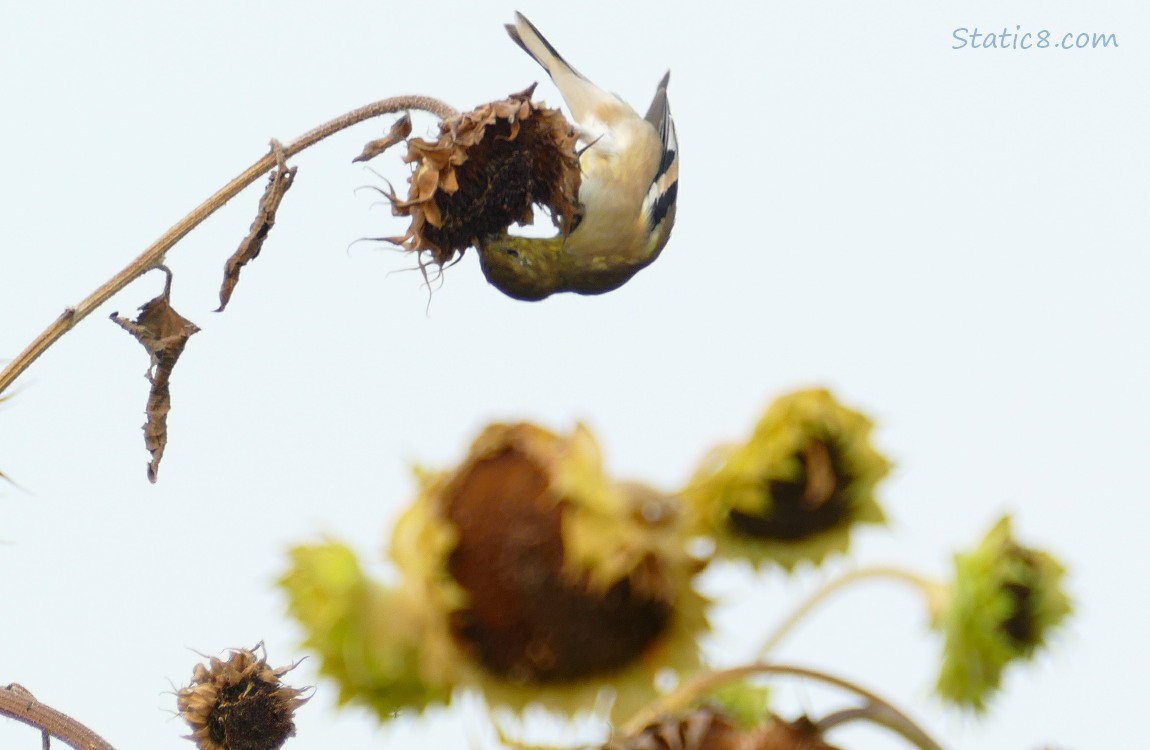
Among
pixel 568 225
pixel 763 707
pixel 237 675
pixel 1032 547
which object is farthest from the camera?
pixel 568 225

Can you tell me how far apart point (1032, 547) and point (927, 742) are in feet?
0.35

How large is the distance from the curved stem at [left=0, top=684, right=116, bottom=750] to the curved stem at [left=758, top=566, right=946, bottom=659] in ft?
1.98

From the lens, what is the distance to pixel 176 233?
130 cm

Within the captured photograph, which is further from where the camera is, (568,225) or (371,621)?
(568,225)

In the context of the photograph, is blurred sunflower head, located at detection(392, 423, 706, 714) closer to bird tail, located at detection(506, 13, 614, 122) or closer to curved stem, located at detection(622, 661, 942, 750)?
curved stem, located at detection(622, 661, 942, 750)

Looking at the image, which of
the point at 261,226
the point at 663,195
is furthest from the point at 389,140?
the point at 663,195

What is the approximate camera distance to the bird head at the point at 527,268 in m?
1.44

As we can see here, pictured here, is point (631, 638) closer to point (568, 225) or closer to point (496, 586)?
point (496, 586)

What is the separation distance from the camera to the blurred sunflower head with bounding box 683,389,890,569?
690mm

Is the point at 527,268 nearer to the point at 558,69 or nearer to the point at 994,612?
the point at 558,69

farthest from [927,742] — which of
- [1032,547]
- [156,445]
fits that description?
[156,445]

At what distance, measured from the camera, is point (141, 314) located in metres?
1.29

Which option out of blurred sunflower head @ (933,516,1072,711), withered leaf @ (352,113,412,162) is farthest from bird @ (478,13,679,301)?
blurred sunflower head @ (933,516,1072,711)

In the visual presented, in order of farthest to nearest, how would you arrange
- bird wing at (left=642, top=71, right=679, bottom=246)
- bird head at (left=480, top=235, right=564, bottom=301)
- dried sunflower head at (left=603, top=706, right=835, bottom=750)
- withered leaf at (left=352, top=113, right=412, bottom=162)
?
bird wing at (left=642, top=71, right=679, bottom=246) < bird head at (left=480, top=235, right=564, bottom=301) < withered leaf at (left=352, top=113, right=412, bottom=162) < dried sunflower head at (left=603, top=706, right=835, bottom=750)
